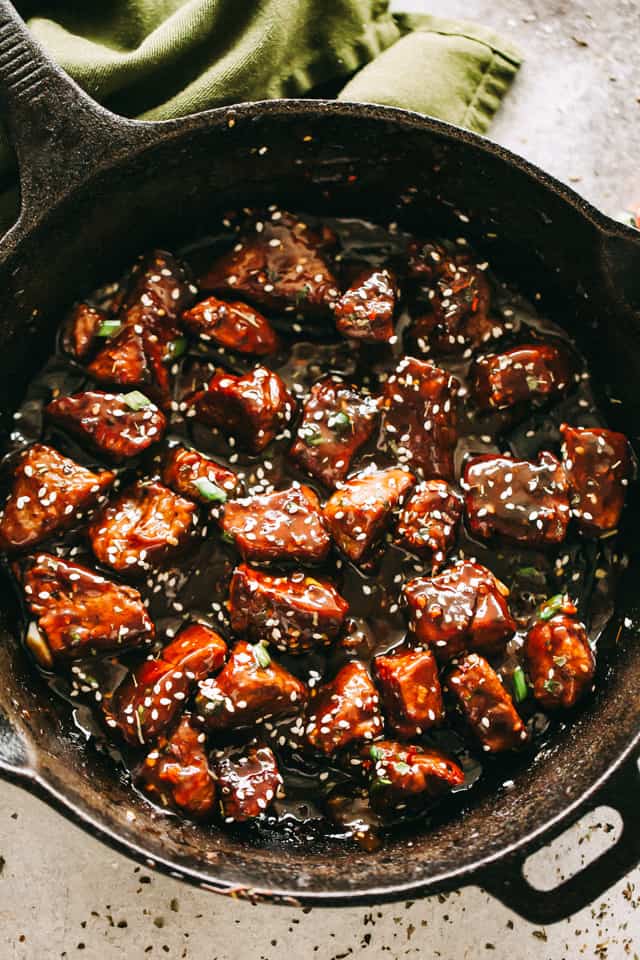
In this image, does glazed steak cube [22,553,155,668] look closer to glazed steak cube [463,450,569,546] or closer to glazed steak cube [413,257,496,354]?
glazed steak cube [463,450,569,546]

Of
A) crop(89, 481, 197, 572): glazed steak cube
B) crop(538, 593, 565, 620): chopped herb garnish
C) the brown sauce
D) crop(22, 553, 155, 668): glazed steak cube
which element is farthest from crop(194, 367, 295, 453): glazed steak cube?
crop(538, 593, 565, 620): chopped herb garnish

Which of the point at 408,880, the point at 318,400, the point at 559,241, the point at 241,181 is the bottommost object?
the point at 408,880

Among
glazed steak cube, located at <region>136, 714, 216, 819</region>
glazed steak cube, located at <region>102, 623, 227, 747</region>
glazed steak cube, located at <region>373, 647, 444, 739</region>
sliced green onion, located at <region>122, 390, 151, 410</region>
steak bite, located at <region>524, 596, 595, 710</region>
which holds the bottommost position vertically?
glazed steak cube, located at <region>136, 714, 216, 819</region>

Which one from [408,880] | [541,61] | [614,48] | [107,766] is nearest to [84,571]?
[107,766]

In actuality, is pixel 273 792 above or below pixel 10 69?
below

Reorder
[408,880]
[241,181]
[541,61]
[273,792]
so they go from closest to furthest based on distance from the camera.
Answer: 1. [408,880]
2. [273,792]
3. [241,181]
4. [541,61]

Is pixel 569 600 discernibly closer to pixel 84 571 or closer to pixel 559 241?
pixel 559 241
